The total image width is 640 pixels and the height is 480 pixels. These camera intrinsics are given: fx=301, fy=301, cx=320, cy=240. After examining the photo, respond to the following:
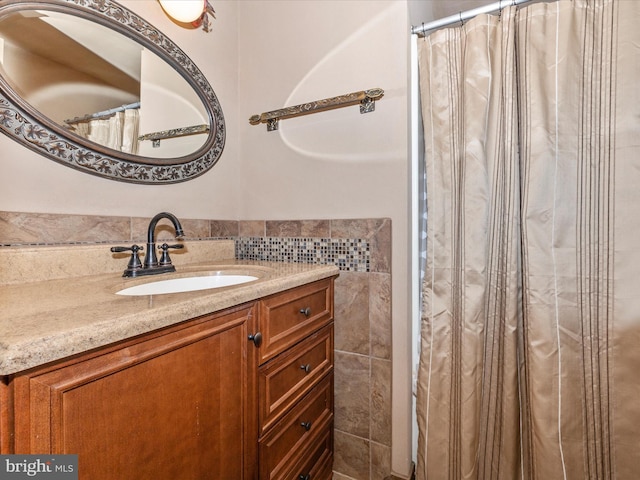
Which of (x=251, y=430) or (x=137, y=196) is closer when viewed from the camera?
(x=251, y=430)

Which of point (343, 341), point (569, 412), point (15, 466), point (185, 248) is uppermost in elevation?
point (185, 248)

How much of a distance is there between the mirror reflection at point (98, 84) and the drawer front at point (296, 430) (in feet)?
3.59

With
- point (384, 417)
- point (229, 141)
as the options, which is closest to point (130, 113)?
point (229, 141)

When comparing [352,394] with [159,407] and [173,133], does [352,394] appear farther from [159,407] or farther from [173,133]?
[173,133]

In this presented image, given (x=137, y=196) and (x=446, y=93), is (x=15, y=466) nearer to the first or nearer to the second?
(x=137, y=196)

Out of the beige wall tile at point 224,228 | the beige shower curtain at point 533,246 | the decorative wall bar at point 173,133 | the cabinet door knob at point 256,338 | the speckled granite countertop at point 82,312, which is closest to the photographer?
the speckled granite countertop at point 82,312

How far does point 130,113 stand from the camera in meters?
1.12

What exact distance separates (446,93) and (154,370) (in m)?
1.27

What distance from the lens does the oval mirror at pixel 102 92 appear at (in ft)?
2.88

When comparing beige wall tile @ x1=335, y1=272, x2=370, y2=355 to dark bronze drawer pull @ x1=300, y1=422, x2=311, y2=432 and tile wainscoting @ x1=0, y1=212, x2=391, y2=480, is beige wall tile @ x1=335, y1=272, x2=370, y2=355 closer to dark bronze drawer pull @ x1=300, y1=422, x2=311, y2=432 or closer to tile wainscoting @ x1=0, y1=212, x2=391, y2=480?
tile wainscoting @ x1=0, y1=212, x2=391, y2=480

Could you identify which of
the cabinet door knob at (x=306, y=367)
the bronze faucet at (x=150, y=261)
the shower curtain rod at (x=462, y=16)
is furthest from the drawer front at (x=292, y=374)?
the shower curtain rod at (x=462, y=16)

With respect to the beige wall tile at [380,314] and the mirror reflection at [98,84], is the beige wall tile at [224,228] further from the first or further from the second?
the beige wall tile at [380,314]

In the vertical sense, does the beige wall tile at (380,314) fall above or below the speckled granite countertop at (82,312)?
below

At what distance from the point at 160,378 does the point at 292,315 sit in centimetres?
45
